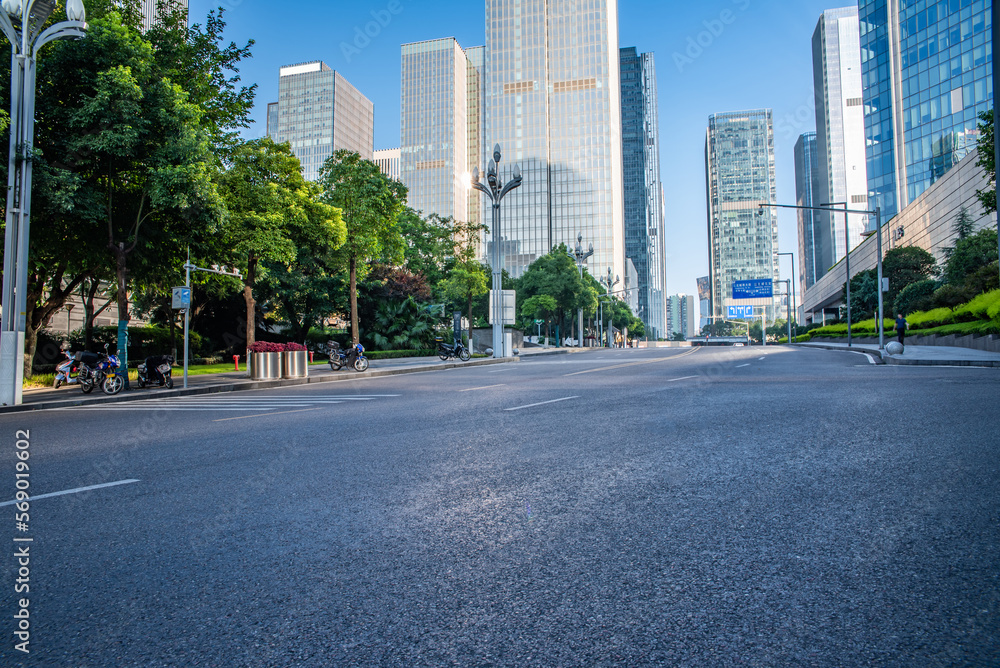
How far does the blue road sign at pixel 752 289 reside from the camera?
65.9m

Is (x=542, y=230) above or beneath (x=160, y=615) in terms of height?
above

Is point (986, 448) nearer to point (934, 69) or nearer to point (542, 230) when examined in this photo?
point (934, 69)

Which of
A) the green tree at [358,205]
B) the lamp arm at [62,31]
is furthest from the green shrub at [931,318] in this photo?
the lamp arm at [62,31]

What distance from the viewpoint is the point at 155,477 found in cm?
484

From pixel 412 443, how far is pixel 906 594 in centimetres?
459

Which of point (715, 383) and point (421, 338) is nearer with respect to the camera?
point (715, 383)

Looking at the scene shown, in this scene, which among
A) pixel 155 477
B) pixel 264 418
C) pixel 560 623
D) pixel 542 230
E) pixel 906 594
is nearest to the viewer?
pixel 560 623

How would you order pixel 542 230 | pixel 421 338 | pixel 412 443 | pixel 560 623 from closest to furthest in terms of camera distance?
pixel 560 623 < pixel 412 443 < pixel 421 338 < pixel 542 230

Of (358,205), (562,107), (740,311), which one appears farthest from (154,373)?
(562,107)

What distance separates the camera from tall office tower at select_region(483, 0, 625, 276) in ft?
438

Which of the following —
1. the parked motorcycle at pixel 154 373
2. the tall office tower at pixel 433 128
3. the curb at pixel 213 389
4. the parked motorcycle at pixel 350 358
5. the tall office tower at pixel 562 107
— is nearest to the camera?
the curb at pixel 213 389

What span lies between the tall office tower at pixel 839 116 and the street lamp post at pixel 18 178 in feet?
527

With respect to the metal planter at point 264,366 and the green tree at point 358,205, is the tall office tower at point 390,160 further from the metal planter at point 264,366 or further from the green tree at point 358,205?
the metal planter at point 264,366

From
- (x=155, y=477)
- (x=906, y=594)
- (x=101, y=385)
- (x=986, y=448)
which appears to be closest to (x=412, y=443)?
(x=155, y=477)
